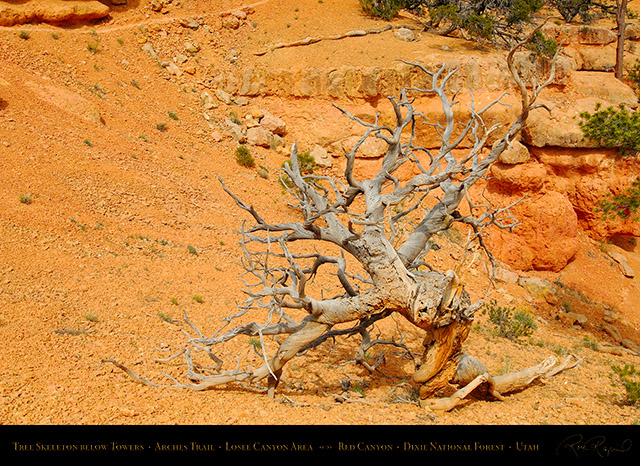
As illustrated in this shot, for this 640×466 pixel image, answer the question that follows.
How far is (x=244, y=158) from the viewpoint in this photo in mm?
18188

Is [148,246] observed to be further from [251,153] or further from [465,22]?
[465,22]

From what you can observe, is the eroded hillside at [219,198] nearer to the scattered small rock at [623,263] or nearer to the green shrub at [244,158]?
the scattered small rock at [623,263]

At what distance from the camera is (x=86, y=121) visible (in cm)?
1555

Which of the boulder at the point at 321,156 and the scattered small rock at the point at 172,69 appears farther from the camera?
the scattered small rock at the point at 172,69

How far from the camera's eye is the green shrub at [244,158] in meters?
18.2

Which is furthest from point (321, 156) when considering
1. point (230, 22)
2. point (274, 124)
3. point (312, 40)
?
point (230, 22)

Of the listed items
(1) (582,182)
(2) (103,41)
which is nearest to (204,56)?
(2) (103,41)

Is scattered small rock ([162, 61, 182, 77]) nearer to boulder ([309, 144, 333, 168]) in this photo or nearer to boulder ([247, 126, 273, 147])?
boulder ([247, 126, 273, 147])

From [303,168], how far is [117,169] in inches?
247

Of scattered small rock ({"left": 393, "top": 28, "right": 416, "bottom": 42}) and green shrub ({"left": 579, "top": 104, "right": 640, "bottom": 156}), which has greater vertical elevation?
scattered small rock ({"left": 393, "top": 28, "right": 416, "bottom": 42})

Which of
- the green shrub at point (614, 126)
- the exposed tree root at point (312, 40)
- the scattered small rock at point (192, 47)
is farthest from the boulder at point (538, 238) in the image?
the scattered small rock at point (192, 47)

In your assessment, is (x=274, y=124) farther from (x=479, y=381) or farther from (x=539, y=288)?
(x=479, y=381)

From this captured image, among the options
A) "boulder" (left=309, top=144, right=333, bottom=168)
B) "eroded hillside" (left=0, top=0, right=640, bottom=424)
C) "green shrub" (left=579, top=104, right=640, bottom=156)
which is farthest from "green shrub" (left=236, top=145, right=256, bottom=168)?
"green shrub" (left=579, top=104, right=640, bottom=156)

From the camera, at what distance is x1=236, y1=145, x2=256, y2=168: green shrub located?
1820 cm
